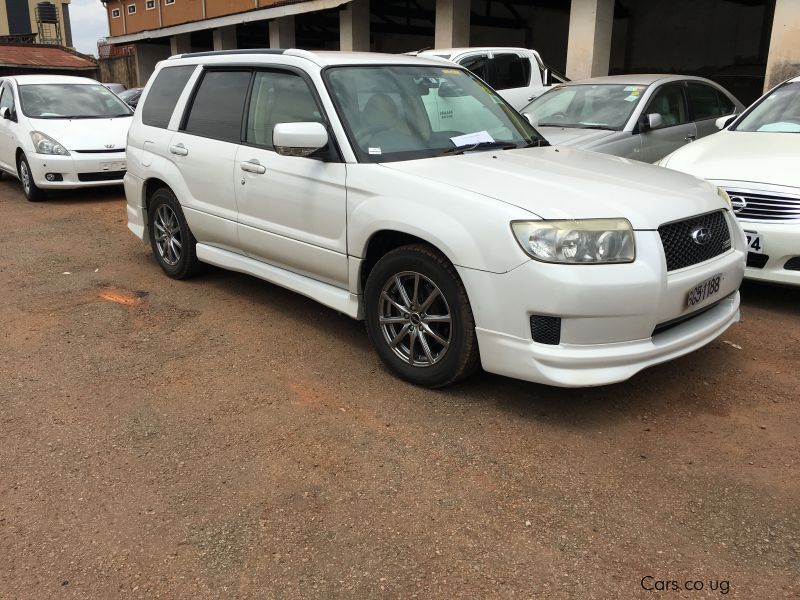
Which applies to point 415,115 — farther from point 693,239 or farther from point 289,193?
point 693,239

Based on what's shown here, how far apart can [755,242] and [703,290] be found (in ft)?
5.53

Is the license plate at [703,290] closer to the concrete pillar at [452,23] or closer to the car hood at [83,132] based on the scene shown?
the car hood at [83,132]

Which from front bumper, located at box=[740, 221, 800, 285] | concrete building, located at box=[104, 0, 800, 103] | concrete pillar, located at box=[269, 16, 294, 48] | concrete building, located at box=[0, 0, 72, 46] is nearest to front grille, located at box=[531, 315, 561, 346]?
front bumper, located at box=[740, 221, 800, 285]

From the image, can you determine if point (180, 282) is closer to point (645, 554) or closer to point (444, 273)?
point (444, 273)

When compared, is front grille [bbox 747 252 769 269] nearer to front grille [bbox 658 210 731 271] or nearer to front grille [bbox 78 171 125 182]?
front grille [bbox 658 210 731 271]

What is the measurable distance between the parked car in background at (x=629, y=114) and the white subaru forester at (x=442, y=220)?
2.53m

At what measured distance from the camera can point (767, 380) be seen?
3.96 metres

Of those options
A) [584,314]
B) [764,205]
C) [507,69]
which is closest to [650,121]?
[764,205]

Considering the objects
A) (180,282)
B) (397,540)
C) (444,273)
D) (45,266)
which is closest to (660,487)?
(397,540)

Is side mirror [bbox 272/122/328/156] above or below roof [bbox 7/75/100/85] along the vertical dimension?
below

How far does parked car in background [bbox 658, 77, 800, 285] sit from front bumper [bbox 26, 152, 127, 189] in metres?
7.36

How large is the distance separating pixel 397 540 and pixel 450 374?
1.15 m

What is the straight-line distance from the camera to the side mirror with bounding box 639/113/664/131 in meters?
7.05

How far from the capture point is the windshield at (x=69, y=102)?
10.2 m
